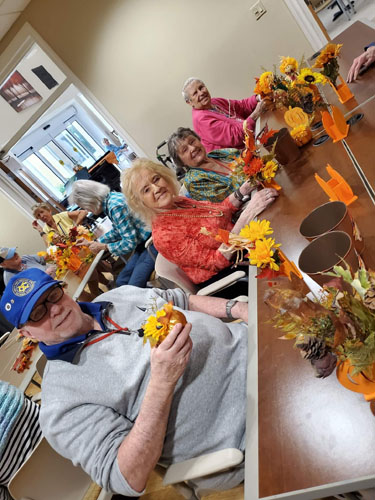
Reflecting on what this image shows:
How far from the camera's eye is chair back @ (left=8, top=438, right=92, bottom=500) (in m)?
1.27

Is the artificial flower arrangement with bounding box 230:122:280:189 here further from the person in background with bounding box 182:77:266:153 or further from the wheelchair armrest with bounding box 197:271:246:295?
the person in background with bounding box 182:77:266:153

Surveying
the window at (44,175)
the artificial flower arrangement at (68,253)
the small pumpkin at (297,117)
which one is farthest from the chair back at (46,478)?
the window at (44,175)

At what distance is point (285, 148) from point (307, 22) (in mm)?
3136

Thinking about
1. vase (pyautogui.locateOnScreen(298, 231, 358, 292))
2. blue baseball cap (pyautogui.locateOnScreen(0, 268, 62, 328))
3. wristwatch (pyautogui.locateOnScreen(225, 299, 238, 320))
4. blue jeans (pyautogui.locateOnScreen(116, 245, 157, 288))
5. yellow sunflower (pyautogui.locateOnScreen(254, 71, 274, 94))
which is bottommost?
blue jeans (pyautogui.locateOnScreen(116, 245, 157, 288))

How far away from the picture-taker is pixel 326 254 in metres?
0.88

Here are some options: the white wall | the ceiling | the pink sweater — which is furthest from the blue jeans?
the ceiling

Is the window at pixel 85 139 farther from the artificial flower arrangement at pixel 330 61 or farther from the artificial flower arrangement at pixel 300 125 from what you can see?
the artificial flower arrangement at pixel 330 61

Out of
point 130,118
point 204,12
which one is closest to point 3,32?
point 130,118

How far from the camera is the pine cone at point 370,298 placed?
59 centimetres

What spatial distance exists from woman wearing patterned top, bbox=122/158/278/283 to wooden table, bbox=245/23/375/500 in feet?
2.13

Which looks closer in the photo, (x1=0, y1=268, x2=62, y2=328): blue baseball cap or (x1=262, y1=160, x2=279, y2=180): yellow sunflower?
(x1=0, y1=268, x2=62, y2=328): blue baseball cap

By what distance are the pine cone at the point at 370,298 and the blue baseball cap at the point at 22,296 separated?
3.72ft

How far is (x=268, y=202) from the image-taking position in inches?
62.7

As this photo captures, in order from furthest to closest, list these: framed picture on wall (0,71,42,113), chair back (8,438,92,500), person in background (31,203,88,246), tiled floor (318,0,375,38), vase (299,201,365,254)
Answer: tiled floor (318,0,375,38), framed picture on wall (0,71,42,113), person in background (31,203,88,246), chair back (8,438,92,500), vase (299,201,365,254)
